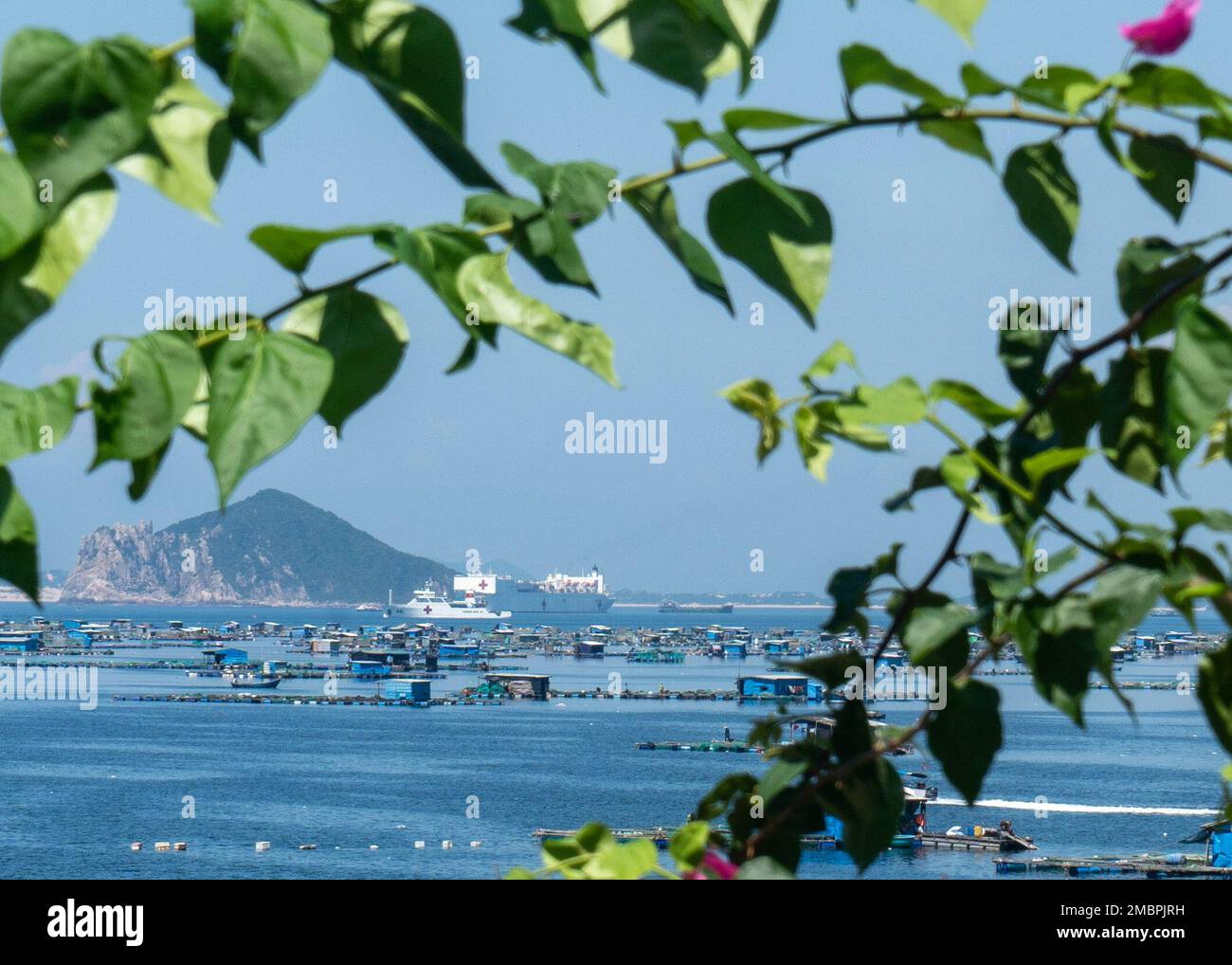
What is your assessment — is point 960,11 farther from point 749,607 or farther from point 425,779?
point 749,607

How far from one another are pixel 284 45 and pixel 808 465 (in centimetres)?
24

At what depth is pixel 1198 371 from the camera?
342 mm

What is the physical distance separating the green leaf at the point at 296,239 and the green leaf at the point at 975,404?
19 cm

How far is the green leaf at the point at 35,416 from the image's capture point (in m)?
0.29

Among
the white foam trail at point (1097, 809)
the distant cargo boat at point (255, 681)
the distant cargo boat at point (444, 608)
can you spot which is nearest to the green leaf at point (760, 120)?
the white foam trail at point (1097, 809)

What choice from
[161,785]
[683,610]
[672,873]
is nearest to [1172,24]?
[672,873]

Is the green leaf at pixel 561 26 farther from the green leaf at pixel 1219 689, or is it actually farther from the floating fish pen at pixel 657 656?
the floating fish pen at pixel 657 656

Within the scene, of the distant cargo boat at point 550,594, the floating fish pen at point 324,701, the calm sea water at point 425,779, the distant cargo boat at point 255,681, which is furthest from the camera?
the distant cargo boat at point 550,594

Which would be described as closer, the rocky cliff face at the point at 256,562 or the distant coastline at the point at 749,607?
the rocky cliff face at the point at 256,562

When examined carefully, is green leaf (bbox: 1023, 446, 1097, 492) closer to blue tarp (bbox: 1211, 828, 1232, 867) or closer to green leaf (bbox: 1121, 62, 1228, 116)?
Answer: green leaf (bbox: 1121, 62, 1228, 116)

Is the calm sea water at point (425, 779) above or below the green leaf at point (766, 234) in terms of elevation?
below

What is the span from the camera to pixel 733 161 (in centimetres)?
33

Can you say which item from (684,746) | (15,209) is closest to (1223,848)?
(15,209)
